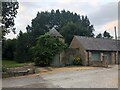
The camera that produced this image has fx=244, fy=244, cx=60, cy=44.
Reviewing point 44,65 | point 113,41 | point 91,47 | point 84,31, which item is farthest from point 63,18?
point 44,65

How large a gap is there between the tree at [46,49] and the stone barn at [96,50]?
3.82 m

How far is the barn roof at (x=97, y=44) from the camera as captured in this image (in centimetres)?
4025

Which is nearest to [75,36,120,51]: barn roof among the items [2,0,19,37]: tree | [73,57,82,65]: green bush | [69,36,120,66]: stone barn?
[69,36,120,66]: stone barn

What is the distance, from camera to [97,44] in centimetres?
4256

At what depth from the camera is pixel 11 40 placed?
2697 inches

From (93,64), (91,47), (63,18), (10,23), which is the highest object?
(63,18)

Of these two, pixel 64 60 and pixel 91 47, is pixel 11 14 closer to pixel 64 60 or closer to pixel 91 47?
pixel 64 60

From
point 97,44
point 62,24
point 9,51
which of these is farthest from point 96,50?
point 62,24

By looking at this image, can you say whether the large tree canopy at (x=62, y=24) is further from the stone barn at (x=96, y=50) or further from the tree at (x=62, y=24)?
the stone barn at (x=96, y=50)

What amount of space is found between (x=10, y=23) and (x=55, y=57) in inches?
366

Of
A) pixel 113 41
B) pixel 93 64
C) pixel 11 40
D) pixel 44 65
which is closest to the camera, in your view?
pixel 44 65

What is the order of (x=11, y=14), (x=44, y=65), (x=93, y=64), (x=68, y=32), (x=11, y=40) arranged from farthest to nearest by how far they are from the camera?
1. (x=11, y=40)
2. (x=68, y=32)
3. (x=93, y=64)
4. (x=44, y=65)
5. (x=11, y=14)

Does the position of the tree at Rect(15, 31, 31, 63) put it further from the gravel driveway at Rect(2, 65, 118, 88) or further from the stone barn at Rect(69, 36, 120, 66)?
the gravel driveway at Rect(2, 65, 118, 88)

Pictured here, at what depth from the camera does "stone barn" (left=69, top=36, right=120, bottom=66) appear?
38.8 metres
